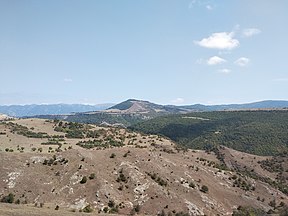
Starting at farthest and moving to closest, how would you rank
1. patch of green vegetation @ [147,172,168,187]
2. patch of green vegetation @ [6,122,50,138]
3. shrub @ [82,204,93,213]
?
1. patch of green vegetation @ [6,122,50,138]
2. patch of green vegetation @ [147,172,168,187]
3. shrub @ [82,204,93,213]

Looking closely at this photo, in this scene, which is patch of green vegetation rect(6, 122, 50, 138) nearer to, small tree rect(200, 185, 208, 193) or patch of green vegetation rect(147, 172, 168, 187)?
patch of green vegetation rect(147, 172, 168, 187)

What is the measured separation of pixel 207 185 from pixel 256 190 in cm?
1601

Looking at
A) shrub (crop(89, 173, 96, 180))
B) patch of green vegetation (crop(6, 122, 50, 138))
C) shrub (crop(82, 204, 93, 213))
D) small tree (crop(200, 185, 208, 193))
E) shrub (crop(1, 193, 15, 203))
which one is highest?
patch of green vegetation (crop(6, 122, 50, 138))

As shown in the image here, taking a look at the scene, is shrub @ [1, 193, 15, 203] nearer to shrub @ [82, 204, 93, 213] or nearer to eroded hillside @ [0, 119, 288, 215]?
eroded hillside @ [0, 119, 288, 215]

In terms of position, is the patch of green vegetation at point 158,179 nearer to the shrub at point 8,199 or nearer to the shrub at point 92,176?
the shrub at point 92,176

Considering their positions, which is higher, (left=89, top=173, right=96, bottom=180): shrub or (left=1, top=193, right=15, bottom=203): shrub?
(left=89, top=173, right=96, bottom=180): shrub

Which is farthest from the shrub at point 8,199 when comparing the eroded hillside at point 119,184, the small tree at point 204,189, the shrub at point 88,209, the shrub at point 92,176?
the small tree at point 204,189

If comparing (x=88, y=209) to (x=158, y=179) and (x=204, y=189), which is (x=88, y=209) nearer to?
(x=158, y=179)

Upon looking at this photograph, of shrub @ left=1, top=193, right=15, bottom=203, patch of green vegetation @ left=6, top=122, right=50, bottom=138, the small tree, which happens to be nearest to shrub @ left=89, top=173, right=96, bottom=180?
shrub @ left=1, top=193, right=15, bottom=203

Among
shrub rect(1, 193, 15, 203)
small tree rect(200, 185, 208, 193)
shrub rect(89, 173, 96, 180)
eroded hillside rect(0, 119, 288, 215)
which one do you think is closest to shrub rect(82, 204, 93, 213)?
eroded hillside rect(0, 119, 288, 215)

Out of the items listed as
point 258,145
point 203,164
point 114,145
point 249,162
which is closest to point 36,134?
point 114,145

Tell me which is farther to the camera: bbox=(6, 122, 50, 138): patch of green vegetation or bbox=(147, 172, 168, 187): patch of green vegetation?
bbox=(6, 122, 50, 138): patch of green vegetation

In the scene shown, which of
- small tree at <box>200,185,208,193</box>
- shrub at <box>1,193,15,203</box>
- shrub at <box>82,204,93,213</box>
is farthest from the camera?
small tree at <box>200,185,208,193</box>

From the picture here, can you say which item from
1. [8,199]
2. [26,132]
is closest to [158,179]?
[8,199]
